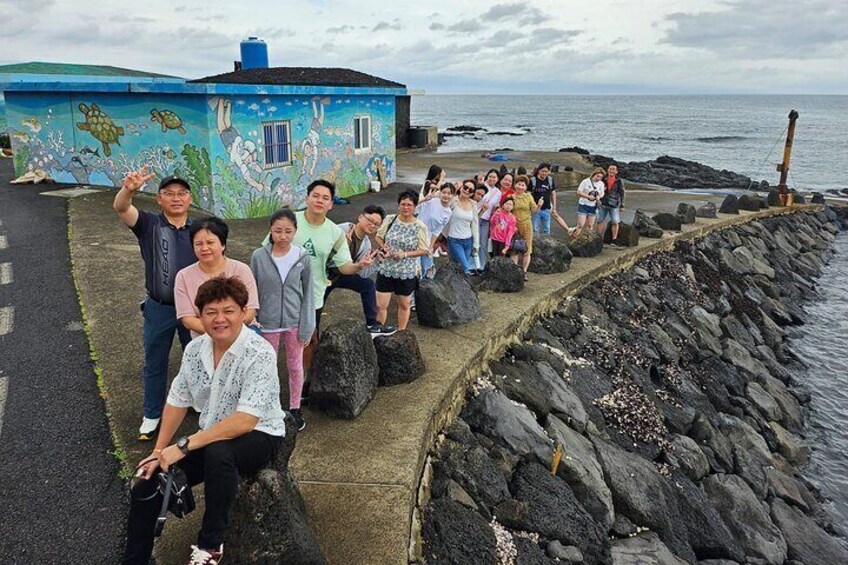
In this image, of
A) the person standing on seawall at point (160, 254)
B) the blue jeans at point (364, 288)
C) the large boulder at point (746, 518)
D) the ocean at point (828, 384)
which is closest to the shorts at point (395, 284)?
the blue jeans at point (364, 288)

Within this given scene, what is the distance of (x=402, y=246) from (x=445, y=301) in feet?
4.24

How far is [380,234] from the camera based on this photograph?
663 cm

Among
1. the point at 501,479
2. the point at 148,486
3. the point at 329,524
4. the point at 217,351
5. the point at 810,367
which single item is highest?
the point at 217,351

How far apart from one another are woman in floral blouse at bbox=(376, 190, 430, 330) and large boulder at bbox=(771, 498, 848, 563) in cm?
546

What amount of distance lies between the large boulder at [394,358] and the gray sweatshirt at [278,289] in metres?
1.24

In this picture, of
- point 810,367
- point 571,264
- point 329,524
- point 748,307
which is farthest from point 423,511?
point 748,307

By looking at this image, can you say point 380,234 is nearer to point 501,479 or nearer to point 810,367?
point 501,479

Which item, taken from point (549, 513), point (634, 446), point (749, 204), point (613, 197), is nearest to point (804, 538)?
point (634, 446)

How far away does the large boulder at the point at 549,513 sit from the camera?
210 inches

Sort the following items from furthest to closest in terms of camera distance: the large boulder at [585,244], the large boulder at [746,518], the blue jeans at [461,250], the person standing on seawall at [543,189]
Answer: the large boulder at [585,244]
the person standing on seawall at [543,189]
the blue jeans at [461,250]
the large boulder at [746,518]

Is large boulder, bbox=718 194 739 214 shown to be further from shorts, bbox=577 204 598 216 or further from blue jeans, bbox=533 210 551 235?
blue jeans, bbox=533 210 551 235

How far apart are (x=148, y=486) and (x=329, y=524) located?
129 centimetres

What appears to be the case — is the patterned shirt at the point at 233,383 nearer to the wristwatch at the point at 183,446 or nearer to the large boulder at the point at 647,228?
the wristwatch at the point at 183,446

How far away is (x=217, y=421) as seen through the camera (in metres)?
3.54
